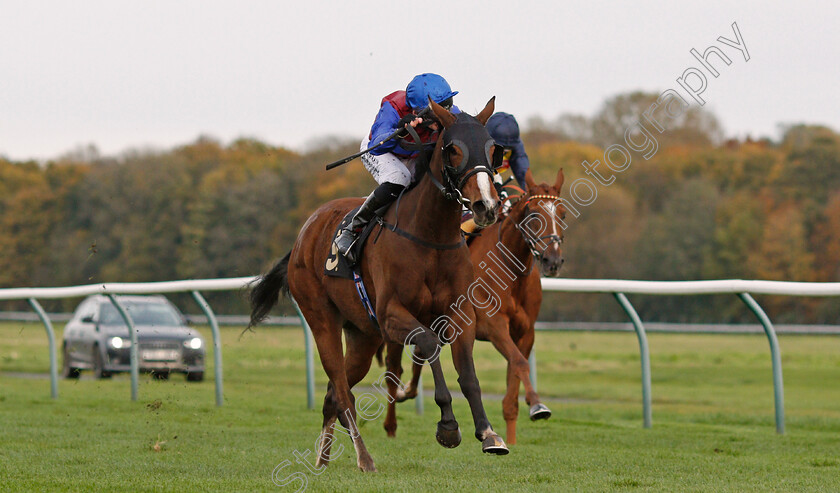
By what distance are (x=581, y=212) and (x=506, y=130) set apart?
3369cm

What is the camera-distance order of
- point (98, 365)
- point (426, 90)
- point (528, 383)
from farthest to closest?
point (98, 365), point (528, 383), point (426, 90)

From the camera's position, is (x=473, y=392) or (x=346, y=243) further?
(x=346, y=243)

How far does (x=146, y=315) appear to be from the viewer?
16297 mm

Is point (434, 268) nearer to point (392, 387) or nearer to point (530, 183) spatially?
point (392, 387)

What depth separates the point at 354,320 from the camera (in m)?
6.37

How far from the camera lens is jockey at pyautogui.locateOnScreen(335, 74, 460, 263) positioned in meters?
6.05

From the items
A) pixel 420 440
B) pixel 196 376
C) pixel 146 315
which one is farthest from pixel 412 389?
pixel 146 315

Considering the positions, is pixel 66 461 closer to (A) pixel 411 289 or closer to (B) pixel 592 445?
(A) pixel 411 289

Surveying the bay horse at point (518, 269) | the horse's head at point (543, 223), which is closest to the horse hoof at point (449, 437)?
the bay horse at point (518, 269)

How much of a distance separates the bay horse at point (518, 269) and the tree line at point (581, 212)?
58.9ft

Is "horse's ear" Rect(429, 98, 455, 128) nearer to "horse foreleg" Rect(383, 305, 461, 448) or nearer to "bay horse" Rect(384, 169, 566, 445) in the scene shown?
"horse foreleg" Rect(383, 305, 461, 448)

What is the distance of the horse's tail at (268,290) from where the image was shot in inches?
306

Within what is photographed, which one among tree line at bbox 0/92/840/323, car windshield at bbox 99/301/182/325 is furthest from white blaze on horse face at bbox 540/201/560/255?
tree line at bbox 0/92/840/323

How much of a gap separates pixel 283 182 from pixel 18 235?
1561cm
